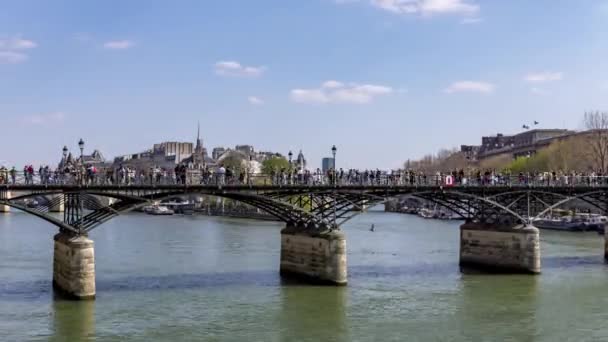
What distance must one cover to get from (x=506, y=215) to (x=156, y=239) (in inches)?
1351

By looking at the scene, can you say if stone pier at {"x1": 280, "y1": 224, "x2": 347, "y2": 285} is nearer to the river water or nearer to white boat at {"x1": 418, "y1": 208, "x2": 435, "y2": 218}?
the river water

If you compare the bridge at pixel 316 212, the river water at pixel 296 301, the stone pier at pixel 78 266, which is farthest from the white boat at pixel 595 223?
the stone pier at pixel 78 266

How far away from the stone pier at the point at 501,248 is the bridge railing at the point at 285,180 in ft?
9.48

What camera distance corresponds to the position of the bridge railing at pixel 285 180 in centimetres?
3309

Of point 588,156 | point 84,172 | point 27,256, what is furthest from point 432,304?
point 588,156

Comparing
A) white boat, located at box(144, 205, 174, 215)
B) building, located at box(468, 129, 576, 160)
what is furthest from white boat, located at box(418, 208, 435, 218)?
white boat, located at box(144, 205, 174, 215)

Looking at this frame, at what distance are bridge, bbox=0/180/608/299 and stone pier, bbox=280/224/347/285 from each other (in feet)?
0.16

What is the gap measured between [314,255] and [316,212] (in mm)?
3201

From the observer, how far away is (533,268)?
A: 143 feet

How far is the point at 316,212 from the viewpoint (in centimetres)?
4122

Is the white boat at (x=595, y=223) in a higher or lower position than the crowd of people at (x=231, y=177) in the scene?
lower

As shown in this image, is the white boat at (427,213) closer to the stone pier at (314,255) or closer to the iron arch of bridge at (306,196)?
the iron arch of bridge at (306,196)

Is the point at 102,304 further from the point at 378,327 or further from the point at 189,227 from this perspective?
the point at 189,227

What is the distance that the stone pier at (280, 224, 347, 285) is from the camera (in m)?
37.5
